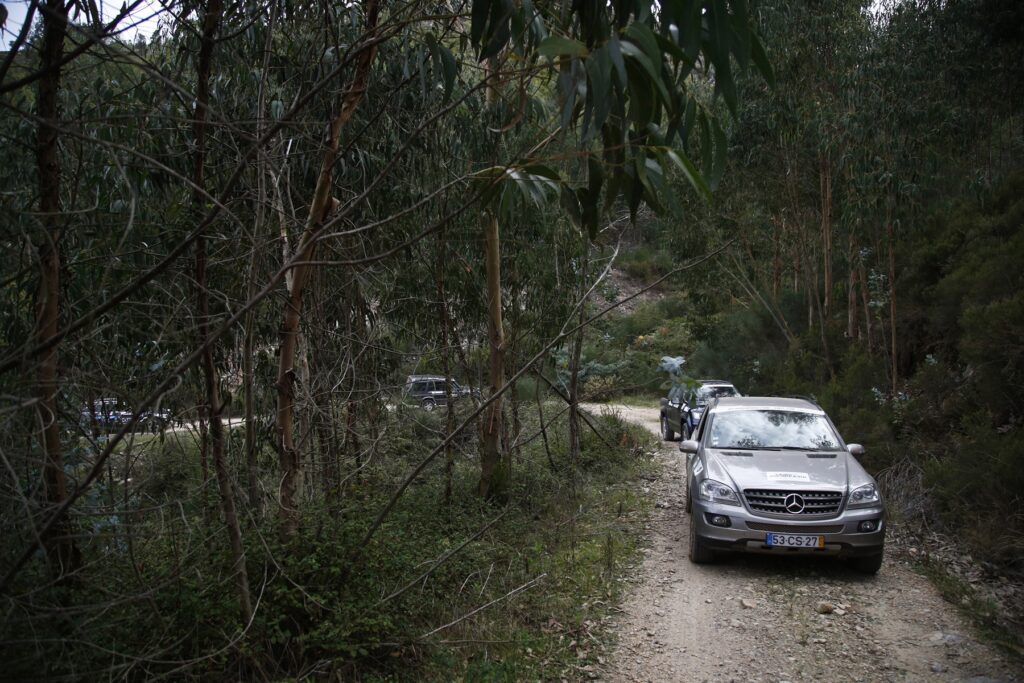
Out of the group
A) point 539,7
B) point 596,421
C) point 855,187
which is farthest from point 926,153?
point 539,7

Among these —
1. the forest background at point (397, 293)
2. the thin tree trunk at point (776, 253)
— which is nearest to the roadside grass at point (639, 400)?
the thin tree trunk at point (776, 253)

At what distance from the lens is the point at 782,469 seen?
313 inches

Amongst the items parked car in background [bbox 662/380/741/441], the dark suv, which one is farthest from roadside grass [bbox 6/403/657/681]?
parked car in background [bbox 662/380/741/441]

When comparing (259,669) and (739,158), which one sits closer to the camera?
(259,669)

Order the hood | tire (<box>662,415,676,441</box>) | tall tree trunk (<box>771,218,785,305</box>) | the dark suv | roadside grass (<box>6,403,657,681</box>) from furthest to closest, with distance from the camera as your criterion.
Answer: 1. tall tree trunk (<box>771,218,785,305</box>)
2. tire (<box>662,415,676,441</box>)
3. the dark suv
4. the hood
5. roadside grass (<box>6,403,657,681</box>)

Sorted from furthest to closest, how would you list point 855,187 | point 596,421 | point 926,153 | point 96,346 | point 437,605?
point 596,421
point 855,187
point 926,153
point 437,605
point 96,346

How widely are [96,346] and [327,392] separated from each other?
1.40 m

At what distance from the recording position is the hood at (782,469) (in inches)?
303

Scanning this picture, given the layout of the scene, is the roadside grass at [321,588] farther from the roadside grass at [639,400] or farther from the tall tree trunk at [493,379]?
the roadside grass at [639,400]

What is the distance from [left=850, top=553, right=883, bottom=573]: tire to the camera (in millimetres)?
7559

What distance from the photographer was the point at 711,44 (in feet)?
10.2

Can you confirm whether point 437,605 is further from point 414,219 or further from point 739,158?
point 739,158

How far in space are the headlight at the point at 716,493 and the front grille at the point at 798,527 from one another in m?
0.29

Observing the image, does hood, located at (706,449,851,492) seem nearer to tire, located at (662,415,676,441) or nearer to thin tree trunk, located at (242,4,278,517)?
thin tree trunk, located at (242,4,278,517)
